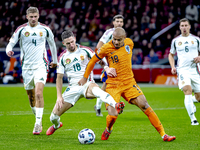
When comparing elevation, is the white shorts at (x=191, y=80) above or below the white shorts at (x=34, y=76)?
below

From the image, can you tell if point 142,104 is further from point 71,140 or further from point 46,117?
point 46,117

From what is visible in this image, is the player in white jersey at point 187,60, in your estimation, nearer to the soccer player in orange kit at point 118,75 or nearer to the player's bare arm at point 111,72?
the soccer player in orange kit at point 118,75

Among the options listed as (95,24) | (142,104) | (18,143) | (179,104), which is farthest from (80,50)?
(95,24)

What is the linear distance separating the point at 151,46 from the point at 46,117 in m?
13.2

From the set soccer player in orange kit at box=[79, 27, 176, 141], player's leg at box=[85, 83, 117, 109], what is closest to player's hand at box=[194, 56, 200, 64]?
soccer player in orange kit at box=[79, 27, 176, 141]

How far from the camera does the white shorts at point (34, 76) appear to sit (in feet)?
23.2

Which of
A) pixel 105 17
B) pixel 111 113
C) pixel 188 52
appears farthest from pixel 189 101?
pixel 105 17

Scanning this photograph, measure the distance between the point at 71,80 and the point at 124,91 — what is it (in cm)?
120

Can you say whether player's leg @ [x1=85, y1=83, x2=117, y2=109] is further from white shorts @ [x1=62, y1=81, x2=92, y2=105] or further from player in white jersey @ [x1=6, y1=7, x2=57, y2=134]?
player in white jersey @ [x1=6, y1=7, x2=57, y2=134]

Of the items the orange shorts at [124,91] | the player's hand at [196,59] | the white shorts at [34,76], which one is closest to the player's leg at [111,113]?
the orange shorts at [124,91]

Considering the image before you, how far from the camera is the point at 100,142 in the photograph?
5871 mm

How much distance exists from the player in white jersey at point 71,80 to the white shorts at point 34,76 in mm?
647

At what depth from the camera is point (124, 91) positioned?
19.7 ft

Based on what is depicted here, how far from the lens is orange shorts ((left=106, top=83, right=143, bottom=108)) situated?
591 centimetres
